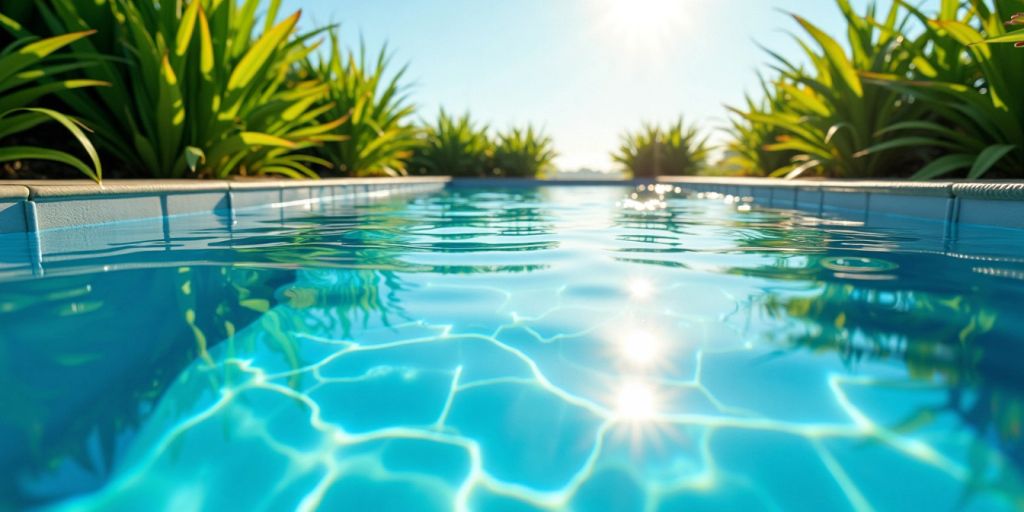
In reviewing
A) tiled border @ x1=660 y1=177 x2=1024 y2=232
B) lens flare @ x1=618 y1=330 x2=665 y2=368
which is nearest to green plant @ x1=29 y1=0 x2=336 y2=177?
lens flare @ x1=618 y1=330 x2=665 y2=368

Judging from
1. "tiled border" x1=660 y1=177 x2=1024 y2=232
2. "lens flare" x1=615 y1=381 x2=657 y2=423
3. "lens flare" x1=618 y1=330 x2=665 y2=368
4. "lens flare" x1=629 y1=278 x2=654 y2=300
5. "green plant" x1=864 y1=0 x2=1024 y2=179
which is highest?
"green plant" x1=864 y1=0 x2=1024 y2=179

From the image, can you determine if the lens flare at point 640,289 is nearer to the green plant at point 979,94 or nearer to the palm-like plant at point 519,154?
the green plant at point 979,94

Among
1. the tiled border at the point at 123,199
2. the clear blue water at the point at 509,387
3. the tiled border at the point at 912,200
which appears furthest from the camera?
the tiled border at the point at 912,200

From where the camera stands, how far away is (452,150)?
1273 cm

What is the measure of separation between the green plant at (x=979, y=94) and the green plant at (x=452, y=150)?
920 centimetres

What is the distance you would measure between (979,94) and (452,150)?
1003cm

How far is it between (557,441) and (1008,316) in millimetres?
1533

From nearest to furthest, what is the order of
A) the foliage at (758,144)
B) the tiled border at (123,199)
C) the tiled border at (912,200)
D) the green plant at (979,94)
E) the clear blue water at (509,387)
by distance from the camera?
1. the clear blue water at (509,387)
2. the tiled border at (123,199)
3. the tiled border at (912,200)
4. the green plant at (979,94)
5. the foliage at (758,144)

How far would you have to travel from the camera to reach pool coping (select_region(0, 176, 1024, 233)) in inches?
122

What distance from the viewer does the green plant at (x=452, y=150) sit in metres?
12.6

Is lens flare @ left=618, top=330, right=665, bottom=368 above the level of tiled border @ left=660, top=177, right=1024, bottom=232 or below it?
below

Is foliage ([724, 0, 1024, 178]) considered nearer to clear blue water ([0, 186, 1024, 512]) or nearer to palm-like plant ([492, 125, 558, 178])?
clear blue water ([0, 186, 1024, 512])

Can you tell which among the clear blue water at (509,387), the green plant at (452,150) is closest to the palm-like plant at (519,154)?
the green plant at (452,150)

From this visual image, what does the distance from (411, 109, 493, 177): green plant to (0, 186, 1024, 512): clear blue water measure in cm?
1057
